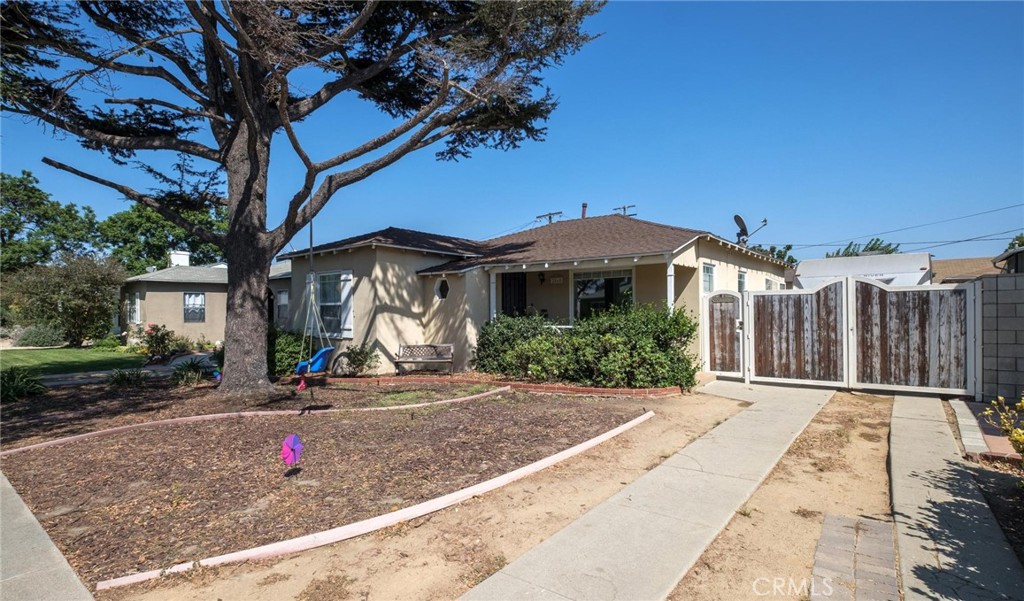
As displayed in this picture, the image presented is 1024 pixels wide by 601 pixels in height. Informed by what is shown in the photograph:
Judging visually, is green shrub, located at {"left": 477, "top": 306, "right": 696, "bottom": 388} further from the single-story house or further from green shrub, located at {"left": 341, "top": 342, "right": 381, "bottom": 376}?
the single-story house

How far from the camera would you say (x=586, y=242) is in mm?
13328

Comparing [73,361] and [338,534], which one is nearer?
[338,534]

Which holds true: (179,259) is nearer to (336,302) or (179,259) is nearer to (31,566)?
(336,302)

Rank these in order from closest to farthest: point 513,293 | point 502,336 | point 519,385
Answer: point 519,385, point 502,336, point 513,293

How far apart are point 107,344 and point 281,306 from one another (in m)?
11.1

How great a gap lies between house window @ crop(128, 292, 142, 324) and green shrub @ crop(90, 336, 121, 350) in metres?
1.03

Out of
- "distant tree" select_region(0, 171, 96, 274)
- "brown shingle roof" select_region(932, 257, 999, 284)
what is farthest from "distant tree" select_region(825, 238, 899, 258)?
"distant tree" select_region(0, 171, 96, 274)

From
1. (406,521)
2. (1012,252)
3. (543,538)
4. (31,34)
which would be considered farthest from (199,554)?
(1012,252)

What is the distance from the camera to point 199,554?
141 inches

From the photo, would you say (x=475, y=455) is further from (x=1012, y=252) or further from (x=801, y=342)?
(x=1012, y=252)

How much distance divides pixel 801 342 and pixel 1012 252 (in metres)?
5.45

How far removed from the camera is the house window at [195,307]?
21.9 m

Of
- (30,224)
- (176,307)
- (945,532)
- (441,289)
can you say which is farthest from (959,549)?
(30,224)

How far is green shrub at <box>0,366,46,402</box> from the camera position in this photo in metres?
9.23
